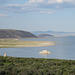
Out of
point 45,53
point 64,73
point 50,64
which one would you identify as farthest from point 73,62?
point 45,53

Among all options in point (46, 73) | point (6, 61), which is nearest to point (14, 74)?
point (46, 73)

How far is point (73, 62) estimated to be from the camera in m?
17.5

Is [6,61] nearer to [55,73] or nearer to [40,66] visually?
[40,66]

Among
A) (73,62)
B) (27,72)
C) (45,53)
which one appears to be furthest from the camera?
(45,53)

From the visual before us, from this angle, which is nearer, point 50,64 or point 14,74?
point 14,74

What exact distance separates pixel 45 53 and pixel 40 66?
48.9 metres

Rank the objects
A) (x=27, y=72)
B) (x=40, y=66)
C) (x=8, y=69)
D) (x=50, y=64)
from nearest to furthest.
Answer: (x=27, y=72), (x=8, y=69), (x=40, y=66), (x=50, y=64)

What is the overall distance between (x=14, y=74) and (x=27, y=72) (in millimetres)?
726

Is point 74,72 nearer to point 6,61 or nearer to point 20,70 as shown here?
point 20,70

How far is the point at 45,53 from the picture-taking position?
63750 mm

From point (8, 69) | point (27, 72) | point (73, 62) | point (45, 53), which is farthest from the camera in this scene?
point (45, 53)

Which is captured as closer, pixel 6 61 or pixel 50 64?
pixel 50 64

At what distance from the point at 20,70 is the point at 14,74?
2.29 ft

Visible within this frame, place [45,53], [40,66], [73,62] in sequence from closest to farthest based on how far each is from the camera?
[40,66]
[73,62]
[45,53]
